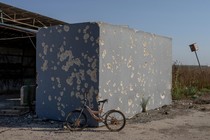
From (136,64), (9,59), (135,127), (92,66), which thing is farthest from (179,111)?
(9,59)

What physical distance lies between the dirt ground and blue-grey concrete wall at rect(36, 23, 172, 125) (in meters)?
0.65

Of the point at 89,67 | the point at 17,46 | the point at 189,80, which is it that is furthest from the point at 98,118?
the point at 189,80

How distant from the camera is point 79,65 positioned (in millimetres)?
11500

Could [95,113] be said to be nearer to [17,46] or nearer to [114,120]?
[114,120]

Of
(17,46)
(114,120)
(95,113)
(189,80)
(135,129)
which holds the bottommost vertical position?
(135,129)

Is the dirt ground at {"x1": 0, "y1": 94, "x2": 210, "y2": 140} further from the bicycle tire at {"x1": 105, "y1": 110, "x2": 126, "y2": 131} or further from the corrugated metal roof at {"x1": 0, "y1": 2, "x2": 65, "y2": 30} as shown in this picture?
the corrugated metal roof at {"x1": 0, "y1": 2, "x2": 65, "y2": 30}

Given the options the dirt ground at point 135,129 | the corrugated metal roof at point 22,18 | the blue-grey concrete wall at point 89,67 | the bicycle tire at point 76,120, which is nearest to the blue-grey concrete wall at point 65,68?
the blue-grey concrete wall at point 89,67

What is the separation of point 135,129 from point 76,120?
5.71ft

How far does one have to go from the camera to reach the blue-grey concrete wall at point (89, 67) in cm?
1134

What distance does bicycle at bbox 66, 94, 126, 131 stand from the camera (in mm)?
10734

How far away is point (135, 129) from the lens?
36.0 ft

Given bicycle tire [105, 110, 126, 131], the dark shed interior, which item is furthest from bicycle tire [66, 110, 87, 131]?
the dark shed interior

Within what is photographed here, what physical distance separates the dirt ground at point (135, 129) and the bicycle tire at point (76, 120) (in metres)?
0.19

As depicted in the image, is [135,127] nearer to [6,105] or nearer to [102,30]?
[102,30]
